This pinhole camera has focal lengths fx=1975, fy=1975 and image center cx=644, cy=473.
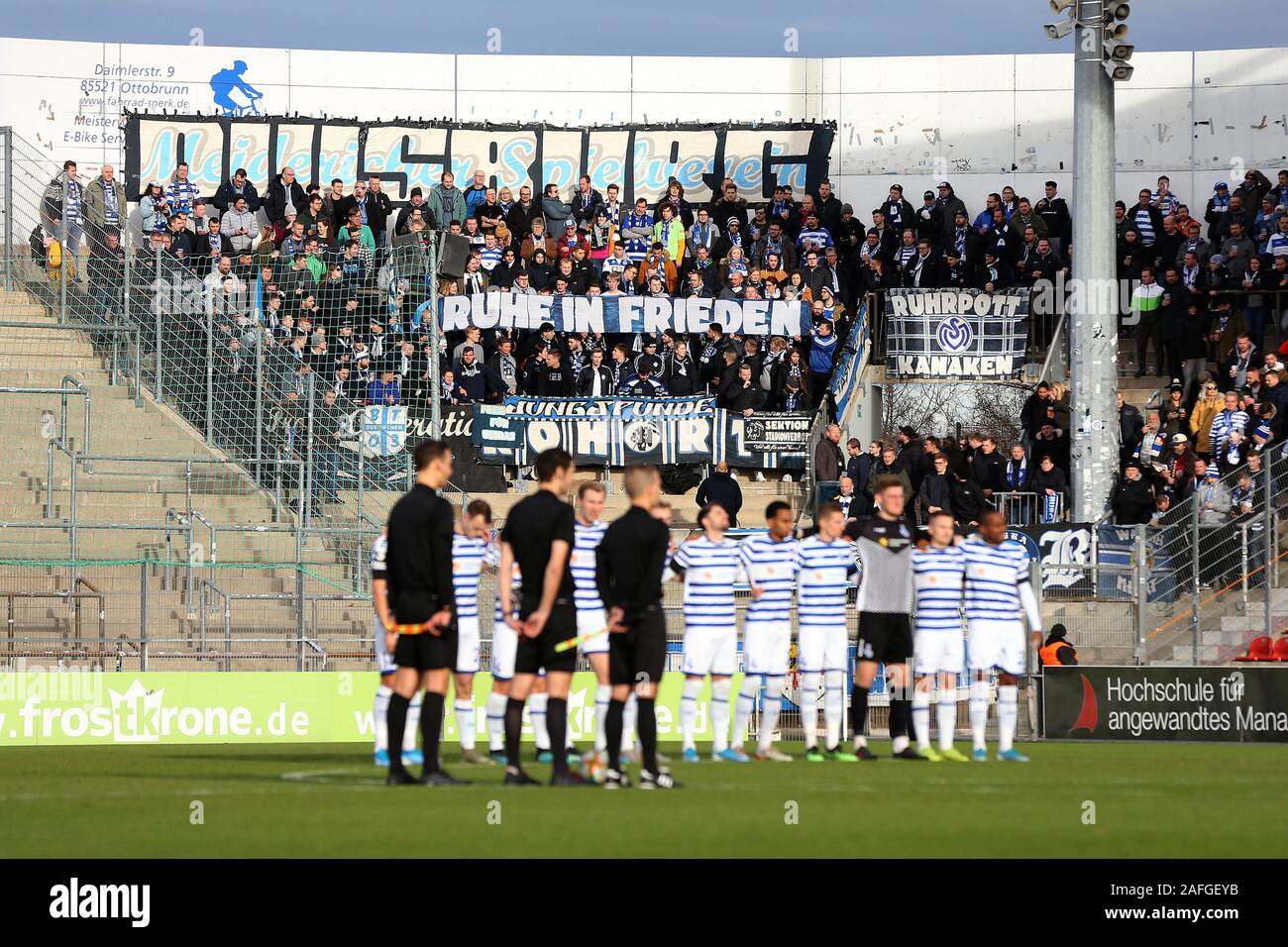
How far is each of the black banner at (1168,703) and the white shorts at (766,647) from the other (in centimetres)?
466

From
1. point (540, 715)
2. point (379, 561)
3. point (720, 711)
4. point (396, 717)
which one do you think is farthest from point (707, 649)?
point (396, 717)

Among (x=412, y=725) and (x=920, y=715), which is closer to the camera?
(x=920, y=715)

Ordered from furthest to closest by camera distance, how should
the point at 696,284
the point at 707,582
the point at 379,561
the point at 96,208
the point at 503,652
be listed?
the point at 696,284
the point at 96,208
the point at 503,652
the point at 707,582
the point at 379,561

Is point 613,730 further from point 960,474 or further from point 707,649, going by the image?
point 960,474

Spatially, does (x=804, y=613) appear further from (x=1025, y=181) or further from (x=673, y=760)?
(x=1025, y=181)

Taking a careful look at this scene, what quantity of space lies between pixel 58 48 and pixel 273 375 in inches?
501

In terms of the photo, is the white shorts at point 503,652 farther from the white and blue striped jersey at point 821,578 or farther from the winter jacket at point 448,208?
the winter jacket at point 448,208

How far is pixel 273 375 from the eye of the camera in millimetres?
26812

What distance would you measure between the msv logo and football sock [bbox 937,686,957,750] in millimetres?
15060

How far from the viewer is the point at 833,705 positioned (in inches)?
640

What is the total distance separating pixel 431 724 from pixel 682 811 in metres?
1.87

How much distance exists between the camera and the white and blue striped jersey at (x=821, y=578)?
53.4 ft

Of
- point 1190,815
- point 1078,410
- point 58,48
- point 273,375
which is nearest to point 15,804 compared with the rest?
point 1190,815

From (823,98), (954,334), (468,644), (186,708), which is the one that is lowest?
(186,708)
